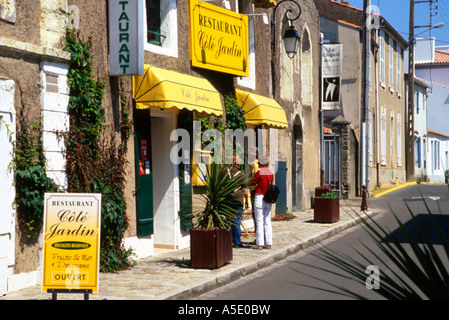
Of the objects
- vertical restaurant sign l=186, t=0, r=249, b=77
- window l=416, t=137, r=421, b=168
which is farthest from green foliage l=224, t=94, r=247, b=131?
window l=416, t=137, r=421, b=168

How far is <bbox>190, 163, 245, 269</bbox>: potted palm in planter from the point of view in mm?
9547

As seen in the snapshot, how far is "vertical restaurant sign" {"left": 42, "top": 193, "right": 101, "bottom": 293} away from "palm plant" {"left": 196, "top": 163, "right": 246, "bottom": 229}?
337 centimetres

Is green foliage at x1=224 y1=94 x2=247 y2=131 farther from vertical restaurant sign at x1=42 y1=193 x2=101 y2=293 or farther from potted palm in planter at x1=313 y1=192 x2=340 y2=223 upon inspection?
vertical restaurant sign at x1=42 y1=193 x2=101 y2=293

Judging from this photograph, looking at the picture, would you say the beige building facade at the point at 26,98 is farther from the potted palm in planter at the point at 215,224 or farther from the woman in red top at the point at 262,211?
the woman in red top at the point at 262,211

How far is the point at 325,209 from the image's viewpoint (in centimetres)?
1664

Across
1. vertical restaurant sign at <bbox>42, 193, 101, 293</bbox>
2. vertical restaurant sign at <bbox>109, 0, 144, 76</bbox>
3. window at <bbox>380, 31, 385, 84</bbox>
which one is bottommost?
vertical restaurant sign at <bbox>42, 193, 101, 293</bbox>

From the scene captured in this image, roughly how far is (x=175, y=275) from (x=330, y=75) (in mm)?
15312

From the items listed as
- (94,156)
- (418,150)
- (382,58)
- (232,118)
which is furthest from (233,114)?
(418,150)

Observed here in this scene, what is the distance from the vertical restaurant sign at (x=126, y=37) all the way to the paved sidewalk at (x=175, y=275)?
2.98m

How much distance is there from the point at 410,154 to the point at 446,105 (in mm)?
14102

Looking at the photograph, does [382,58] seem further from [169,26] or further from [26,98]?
[26,98]

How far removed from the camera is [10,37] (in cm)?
784

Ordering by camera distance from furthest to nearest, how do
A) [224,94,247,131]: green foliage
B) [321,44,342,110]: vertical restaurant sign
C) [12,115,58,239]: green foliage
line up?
[321,44,342,110]: vertical restaurant sign
[224,94,247,131]: green foliage
[12,115,58,239]: green foliage
